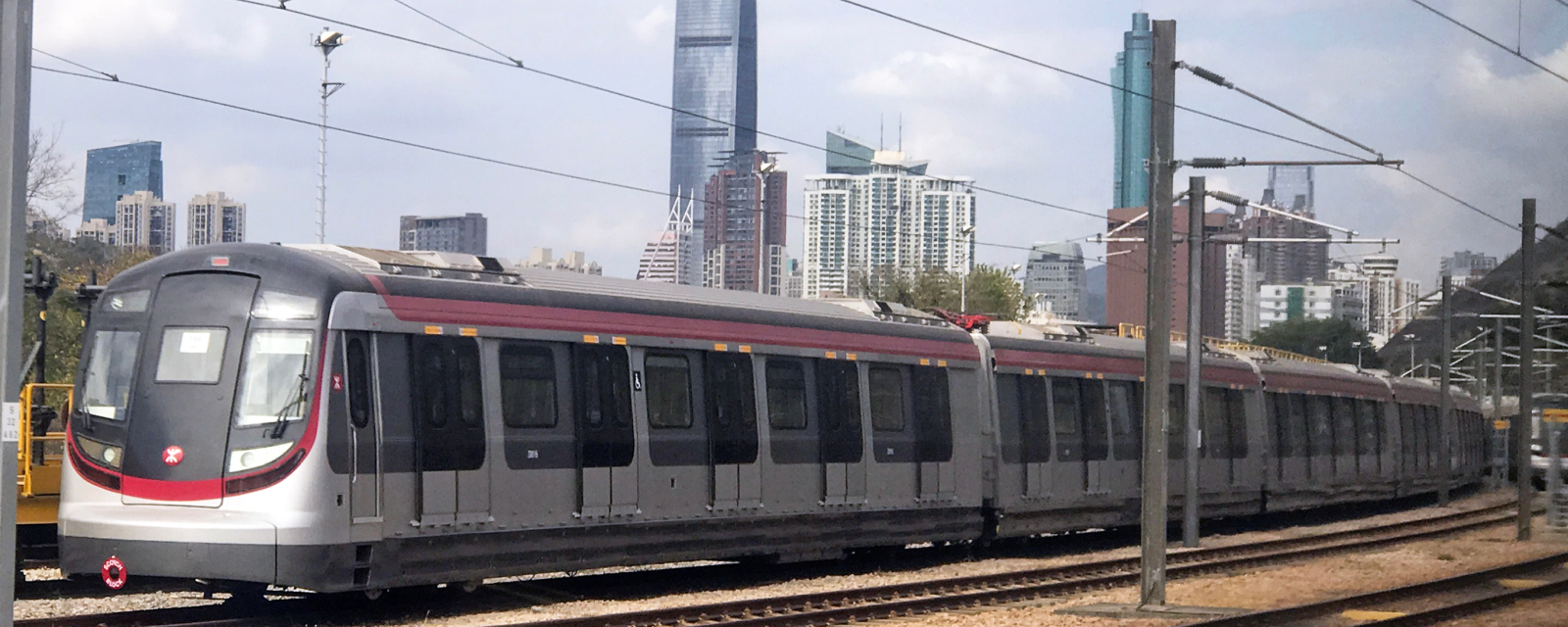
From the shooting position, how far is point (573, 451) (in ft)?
53.2

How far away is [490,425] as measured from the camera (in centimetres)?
1534

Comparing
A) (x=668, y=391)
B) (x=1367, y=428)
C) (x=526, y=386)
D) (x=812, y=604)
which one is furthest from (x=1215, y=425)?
(x=526, y=386)

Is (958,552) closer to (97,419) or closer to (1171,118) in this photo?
(1171,118)

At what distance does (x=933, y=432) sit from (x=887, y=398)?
1.30 metres

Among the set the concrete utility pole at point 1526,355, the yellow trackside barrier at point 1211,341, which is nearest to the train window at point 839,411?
the yellow trackside barrier at point 1211,341

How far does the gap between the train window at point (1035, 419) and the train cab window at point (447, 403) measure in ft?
36.4

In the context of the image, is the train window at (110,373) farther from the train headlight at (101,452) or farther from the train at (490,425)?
the train headlight at (101,452)

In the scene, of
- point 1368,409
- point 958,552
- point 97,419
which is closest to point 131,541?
point 97,419

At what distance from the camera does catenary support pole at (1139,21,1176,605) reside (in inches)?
686

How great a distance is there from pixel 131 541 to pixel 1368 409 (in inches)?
1270

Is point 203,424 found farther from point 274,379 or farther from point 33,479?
point 33,479

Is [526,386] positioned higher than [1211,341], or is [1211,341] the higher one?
[1211,341]

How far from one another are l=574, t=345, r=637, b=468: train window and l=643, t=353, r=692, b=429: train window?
371 millimetres

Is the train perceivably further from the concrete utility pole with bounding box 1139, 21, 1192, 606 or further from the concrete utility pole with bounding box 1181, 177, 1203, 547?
the concrete utility pole with bounding box 1181, 177, 1203, 547
